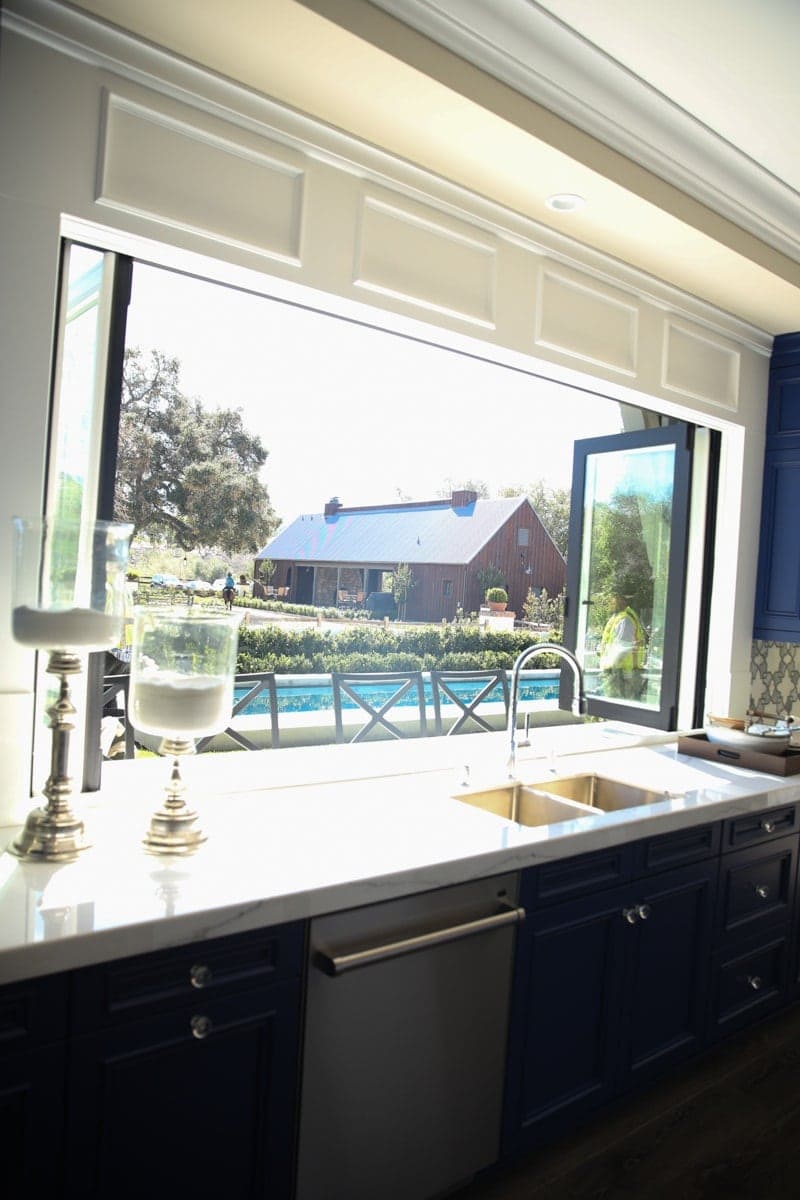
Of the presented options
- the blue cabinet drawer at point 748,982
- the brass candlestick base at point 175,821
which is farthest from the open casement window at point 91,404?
the blue cabinet drawer at point 748,982

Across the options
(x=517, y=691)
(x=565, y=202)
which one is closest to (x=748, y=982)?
(x=517, y=691)

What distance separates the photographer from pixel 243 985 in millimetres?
1585

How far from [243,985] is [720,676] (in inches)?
115

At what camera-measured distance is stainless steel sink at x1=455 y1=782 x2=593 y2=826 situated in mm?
2576

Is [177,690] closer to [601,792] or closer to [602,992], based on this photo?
[602,992]

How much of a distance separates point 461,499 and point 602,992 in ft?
21.5

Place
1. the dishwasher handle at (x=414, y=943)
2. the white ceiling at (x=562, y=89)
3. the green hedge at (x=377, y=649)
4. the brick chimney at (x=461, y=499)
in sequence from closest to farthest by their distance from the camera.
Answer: the dishwasher handle at (x=414, y=943) → the white ceiling at (x=562, y=89) → the green hedge at (x=377, y=649) → the brick chimney at (x=461, y=499)

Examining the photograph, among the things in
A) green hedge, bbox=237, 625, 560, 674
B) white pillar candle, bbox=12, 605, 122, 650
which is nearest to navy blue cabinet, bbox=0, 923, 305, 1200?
white pillar candle, bbox=12, 605, 122, 650

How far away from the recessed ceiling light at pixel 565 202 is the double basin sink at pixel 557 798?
6.03ft

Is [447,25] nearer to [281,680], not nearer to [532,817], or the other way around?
[532,817]

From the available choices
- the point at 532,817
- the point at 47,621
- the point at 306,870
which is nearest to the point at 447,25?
the point at 47,621

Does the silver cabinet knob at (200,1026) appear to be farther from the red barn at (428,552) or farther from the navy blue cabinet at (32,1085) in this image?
the red barn at (428,552)

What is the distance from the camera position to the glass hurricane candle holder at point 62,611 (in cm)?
167

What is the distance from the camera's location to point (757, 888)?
9.50 ft
